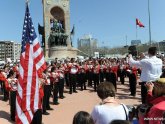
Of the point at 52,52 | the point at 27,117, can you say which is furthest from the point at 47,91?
the point at 52,52

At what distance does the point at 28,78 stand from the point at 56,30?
44.5m

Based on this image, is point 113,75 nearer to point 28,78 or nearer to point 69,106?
point 69,106

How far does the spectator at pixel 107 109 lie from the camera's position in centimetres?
444

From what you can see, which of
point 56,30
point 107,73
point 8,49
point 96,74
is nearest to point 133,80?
point 107,73

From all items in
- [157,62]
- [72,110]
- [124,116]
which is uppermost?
[157,62]

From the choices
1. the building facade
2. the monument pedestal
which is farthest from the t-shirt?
the building facade

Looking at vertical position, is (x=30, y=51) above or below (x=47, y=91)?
above

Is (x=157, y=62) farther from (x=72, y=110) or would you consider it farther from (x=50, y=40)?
(x=50, y=40)

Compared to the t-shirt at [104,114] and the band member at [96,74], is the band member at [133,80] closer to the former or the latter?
the band member at [96,74]

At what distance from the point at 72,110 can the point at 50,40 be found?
38.4 m

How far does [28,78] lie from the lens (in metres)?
7.31

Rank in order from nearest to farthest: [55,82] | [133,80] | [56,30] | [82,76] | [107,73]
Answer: [55,82]
[133,80]
[107,73]
[82,76]
[56,30]

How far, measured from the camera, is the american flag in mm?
7184

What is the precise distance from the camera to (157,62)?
31.3 feet
